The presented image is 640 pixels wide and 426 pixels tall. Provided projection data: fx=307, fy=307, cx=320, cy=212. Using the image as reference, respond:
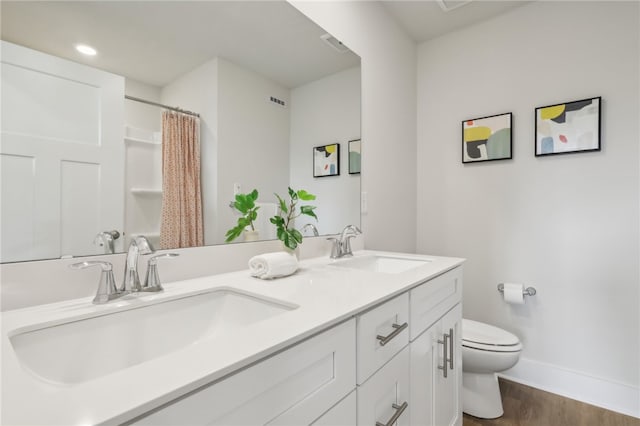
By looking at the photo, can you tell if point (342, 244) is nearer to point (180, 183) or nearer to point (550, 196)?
point (180, 183)

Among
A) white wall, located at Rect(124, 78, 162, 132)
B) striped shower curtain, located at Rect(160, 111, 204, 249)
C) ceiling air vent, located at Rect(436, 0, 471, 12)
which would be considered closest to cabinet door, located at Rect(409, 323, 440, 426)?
striped shower curtain, located at Rect(160, 111, 204, 249)

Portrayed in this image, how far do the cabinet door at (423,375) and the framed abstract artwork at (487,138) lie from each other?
143 centimetres

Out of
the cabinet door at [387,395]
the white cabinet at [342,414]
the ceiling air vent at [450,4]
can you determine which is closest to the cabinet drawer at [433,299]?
the cabinet door at [387,395]

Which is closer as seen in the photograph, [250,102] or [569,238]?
[250,102]

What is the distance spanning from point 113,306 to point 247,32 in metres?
1.07

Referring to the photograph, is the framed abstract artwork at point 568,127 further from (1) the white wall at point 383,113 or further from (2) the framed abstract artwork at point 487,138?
(1) the white wall at point 383,113

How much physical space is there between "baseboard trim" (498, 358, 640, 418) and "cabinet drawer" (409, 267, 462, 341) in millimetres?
1078

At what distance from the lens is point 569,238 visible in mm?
1843

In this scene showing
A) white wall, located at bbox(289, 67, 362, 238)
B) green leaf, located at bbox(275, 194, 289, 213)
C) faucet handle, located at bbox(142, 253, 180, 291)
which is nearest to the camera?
faucet handle, located at bbox(142, 253, 180, 291)

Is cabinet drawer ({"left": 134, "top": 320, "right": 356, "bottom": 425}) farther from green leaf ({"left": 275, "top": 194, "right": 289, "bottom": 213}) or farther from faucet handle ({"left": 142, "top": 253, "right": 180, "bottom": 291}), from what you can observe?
green leaf ({"left": 275, "top": 194, "right": 289, "bottom": 213})

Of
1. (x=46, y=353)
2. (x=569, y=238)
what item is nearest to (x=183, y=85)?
(x=46, y=353)

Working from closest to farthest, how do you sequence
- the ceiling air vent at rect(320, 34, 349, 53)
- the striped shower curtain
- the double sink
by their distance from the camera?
the double sink
the striped shower curtain
the ceiling air vent at rect(320, 34, 349, 53)

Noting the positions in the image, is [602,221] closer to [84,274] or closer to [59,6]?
[84,274]

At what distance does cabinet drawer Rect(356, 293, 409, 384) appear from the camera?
0.72 m
